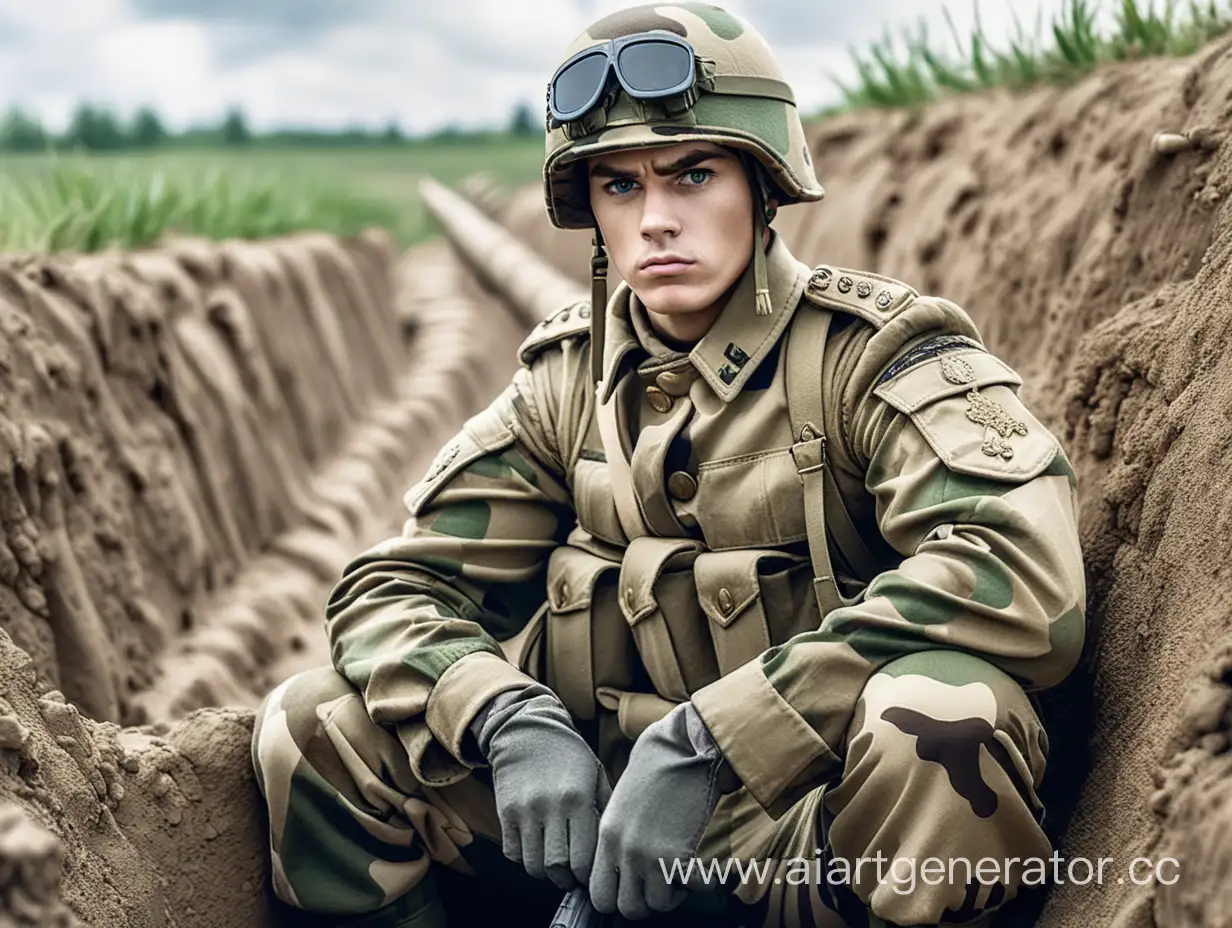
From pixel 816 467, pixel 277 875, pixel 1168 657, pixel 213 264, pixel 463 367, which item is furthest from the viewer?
pixel 463 367

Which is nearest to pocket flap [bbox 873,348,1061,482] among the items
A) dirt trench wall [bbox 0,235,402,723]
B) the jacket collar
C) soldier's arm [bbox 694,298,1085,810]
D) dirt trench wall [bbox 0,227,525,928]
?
soldier's arm [bbox 694,298,1085,810]

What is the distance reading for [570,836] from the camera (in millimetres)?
2711

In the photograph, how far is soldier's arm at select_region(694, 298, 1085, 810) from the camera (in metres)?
2.59

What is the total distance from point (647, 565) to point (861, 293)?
0.65 m

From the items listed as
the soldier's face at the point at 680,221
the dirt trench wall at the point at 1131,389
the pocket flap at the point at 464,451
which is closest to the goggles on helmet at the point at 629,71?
the soldier's face at the point at 680,221

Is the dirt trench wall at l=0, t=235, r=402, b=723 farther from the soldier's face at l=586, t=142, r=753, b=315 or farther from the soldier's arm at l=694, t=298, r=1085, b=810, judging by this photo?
the soldier's arm at l=694, t=298, r=1085, b=810

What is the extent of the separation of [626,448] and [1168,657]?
3.47ft

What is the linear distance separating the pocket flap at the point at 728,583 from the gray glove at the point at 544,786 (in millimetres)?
337

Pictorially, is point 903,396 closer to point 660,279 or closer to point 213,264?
point 660,279

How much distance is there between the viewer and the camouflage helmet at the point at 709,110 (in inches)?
116

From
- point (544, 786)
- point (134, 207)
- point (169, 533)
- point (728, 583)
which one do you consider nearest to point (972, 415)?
point (728, 583)

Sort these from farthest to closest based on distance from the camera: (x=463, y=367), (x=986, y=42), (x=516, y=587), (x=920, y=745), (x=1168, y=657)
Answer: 1. (x=463, y=367)
2. (x=986, y=42)
3. (x=516, y=587)
4. (x=1168, y=657)
5. (x=920, y=745)

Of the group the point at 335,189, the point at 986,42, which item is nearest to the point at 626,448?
the point at 986,42

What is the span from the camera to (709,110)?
298 cm
